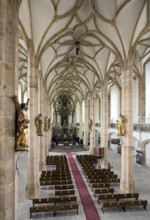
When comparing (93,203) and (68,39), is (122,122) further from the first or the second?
(68,39)

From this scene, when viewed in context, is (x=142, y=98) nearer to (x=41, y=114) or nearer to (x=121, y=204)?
(x=41, y=114)

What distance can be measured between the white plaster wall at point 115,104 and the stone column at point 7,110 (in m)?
22.8

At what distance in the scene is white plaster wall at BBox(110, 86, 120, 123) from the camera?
27189mm

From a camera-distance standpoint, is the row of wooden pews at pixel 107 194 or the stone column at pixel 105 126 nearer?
the row of wooden pews at pixel 107 194

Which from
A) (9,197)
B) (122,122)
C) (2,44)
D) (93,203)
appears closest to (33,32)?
(2,44)

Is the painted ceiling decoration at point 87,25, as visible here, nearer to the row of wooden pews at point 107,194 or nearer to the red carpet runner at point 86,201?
the row of wooden pews at point 107,194

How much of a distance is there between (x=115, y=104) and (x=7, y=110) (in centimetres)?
2382

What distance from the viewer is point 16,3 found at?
5965mm

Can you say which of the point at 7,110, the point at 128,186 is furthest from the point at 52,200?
the point at 7,110

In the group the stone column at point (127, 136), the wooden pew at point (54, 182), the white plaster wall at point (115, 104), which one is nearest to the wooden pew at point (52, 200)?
the wooden pew at point (54, 182)

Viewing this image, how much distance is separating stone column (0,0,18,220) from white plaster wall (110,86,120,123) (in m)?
22.8

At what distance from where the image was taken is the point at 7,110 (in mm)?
5367

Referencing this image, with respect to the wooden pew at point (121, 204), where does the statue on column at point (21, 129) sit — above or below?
above

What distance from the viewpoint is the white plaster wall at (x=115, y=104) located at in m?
27.2
